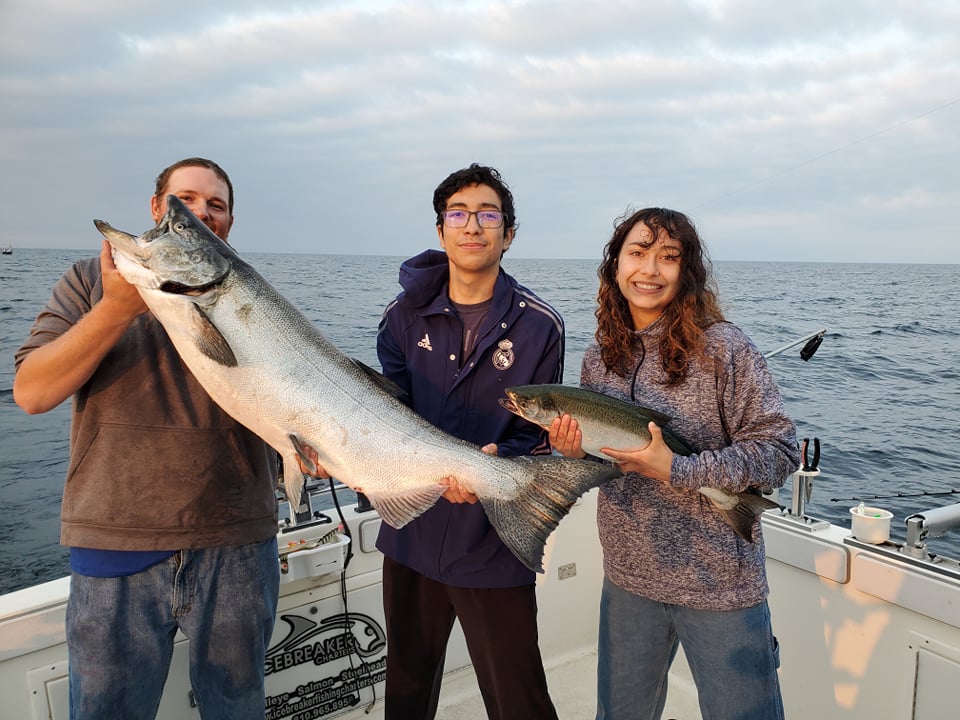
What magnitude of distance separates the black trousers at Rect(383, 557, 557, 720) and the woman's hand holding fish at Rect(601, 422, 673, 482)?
0.89m

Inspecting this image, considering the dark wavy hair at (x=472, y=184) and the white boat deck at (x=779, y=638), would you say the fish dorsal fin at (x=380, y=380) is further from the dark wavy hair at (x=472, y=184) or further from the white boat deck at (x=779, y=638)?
the white boat deck at (x=779, y=638)

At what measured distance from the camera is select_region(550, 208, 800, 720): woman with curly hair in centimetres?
275

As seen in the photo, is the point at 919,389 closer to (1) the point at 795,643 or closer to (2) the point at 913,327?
(2) the point at 913,327

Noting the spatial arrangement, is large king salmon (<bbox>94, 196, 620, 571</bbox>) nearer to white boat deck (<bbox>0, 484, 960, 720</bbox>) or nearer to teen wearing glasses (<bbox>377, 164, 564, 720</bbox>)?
teen wearing glasses (<bbox>377, 164, 564, 720</bbox>)

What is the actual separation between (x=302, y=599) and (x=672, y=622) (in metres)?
2.27

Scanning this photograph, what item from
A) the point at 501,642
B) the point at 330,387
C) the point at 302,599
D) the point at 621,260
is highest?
the point at 621,260

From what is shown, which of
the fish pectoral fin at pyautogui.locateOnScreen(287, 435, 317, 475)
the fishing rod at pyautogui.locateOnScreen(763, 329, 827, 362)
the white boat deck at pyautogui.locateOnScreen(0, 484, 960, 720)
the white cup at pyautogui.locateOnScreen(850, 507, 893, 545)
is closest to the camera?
the fish pectoral fin at pyautogui.locateOnScreen(287, 435, 317, 475)

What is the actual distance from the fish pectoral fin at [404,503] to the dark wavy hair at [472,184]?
1376 millimetres

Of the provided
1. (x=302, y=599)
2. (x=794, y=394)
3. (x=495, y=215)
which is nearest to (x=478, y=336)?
(x=495, y=215)

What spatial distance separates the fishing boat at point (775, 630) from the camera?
337 centimetres

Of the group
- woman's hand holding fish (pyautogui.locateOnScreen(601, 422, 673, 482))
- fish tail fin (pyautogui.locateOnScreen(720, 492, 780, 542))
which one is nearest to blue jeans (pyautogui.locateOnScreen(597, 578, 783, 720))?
fish tail fin (pyautogui.locateOnScreen(720, 492, 780, 542))

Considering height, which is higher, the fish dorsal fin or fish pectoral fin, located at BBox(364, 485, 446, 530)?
the fish dorsal fin

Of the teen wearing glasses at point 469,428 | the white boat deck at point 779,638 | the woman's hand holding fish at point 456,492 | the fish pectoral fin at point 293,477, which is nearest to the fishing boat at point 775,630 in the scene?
the white boat deck at point 779,638

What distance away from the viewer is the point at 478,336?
3363 millimetres
